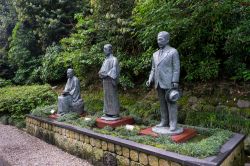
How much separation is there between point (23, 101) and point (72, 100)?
316 centimetres

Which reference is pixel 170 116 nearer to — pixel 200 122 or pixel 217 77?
pixel 200 122

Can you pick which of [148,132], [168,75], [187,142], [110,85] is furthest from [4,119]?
[187,142]

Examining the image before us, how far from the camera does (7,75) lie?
1578cm

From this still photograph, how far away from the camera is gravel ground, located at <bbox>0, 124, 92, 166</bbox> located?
5738mm

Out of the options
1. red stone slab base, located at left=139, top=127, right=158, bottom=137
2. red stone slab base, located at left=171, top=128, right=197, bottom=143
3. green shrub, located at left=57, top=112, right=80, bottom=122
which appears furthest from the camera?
green shrub, located at left=57, top=112, right=80, bottom=122

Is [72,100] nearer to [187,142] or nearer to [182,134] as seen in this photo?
[182,134]

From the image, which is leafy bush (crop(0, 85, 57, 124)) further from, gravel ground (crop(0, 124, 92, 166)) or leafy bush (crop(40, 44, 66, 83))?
leafy bush (crop(40, 44, 66, 83))

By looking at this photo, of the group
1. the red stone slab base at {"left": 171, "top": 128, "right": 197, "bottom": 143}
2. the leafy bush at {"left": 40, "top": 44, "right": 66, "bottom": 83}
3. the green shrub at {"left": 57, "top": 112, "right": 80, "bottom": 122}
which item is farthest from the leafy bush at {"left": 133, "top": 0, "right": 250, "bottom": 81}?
the leafy bush at {"left": 40, "top": 44, "right": 66, "bottom": 83}

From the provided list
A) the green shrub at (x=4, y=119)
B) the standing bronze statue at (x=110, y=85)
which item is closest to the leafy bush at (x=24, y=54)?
the green shrub at (x=4, y=119)

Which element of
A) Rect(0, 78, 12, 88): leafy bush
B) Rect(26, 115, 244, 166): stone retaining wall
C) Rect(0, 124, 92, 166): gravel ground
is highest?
Rect(0, 78, 12, 88): leafy bush

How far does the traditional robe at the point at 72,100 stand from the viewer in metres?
7.33

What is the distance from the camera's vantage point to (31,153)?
640 cm

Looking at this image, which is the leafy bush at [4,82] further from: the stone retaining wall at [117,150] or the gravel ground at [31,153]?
the stone retaining wall at [117,150]

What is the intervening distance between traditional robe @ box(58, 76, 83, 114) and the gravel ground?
→ 1043 millimetres
